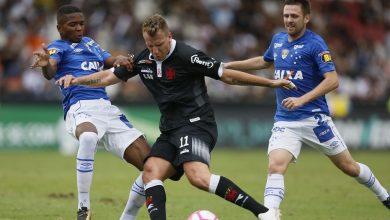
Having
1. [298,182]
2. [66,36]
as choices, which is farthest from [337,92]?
[66,36]

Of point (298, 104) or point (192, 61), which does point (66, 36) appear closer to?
point (192, 61)

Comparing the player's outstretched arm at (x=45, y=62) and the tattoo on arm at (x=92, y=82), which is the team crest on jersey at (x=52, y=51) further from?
the tattoo on arm at (x=92, y=82)

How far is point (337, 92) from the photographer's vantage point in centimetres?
2588

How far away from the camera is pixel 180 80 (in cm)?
938

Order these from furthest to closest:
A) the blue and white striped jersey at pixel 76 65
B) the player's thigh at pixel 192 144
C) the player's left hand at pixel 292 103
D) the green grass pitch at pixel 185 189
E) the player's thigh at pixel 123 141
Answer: the green grass pitch at pixel 185 189 < the blue and white striped jersey at pixel 76 65 < the player's thigh at pixel 123 141 < the player's left hand at pixel 292 103 < the player's thigh at pixel 192 144

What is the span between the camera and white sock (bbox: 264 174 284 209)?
9.55 m

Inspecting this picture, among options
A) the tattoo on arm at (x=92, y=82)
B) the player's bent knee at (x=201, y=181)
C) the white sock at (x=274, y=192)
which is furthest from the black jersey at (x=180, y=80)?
the white sock at (x=274, y=192)

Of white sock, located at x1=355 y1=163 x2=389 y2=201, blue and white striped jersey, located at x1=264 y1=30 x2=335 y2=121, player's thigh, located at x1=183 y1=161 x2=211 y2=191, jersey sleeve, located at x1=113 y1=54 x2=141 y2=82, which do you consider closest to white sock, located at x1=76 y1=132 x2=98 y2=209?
jersey sleeve, located at x1=113 y1=54 x2=141 y2=82

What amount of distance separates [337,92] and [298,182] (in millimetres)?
9948

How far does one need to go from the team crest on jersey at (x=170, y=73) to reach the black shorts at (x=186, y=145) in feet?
2.04

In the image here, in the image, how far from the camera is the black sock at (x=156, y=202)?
29.2 feet

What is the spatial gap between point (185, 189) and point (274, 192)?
227 inches

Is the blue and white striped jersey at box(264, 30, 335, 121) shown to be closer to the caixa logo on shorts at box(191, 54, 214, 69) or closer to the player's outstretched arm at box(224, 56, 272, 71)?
the player's outstretched arm at box(224, 56, 272, 71)

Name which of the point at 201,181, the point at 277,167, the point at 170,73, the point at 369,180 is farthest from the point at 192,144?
the point at 369,180
